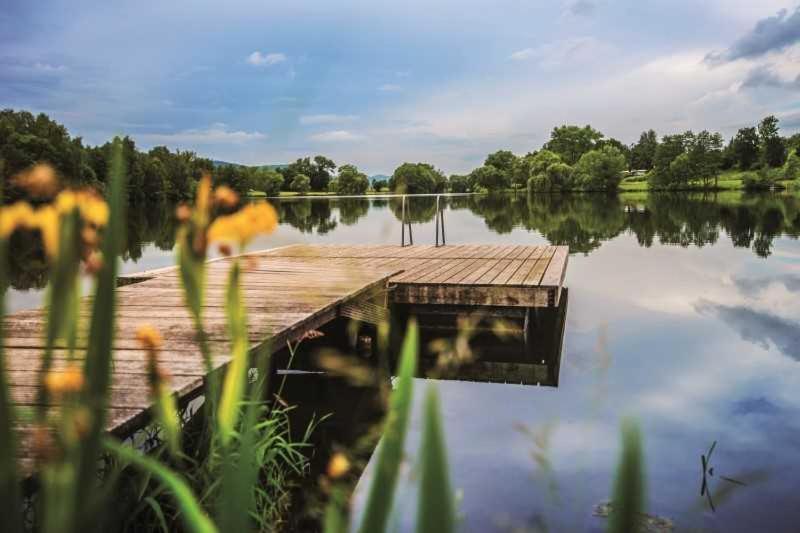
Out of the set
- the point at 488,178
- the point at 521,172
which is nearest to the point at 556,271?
the point at 521,172

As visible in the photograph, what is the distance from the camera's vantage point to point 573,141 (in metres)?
126

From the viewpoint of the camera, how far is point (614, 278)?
45.7 feet

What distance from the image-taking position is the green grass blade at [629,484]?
1.40 ft

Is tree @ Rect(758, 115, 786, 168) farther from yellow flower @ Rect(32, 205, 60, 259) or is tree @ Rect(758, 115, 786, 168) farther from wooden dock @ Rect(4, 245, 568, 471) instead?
yellow flower @ Rect(32, 205, 60, 259)

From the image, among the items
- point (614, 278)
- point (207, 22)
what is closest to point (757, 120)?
point (614, 278)

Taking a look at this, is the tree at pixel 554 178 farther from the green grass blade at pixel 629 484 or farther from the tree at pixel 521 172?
the green grass blade at pixel 629 484

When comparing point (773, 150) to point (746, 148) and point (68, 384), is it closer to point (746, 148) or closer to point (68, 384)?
point (746, 148)

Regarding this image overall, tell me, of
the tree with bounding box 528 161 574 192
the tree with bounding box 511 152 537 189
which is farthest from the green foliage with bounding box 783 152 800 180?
the tree with bounding box 511 152 537 189

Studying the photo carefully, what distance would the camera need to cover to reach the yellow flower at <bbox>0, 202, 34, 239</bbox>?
0.48m

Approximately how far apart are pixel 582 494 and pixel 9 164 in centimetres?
448

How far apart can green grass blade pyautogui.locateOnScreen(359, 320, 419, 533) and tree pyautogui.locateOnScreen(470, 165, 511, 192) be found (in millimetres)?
107574

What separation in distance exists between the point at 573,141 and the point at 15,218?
432ft

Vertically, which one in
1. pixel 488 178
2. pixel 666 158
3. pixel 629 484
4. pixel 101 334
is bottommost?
pixel 629 484

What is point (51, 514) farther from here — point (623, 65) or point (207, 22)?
point (623, 65)
